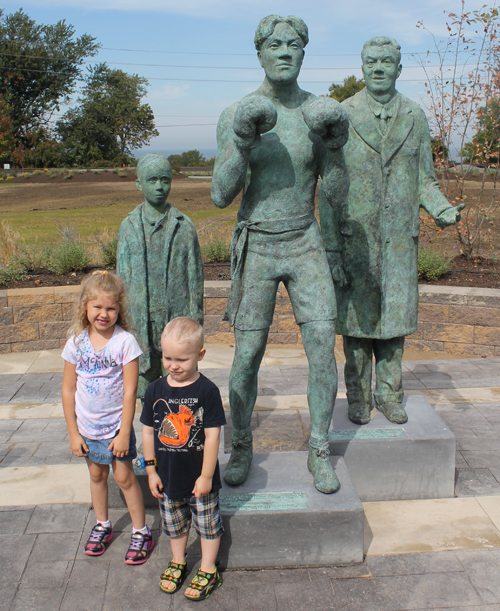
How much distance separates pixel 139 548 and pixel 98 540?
23cm

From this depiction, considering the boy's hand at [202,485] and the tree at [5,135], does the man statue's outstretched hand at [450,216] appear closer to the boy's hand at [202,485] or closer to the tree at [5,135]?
the boy's hand at [202,485]

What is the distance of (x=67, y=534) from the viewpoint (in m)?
3.15

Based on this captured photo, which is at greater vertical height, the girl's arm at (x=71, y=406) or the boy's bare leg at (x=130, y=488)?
the girl's arm at (x=71, y=406)

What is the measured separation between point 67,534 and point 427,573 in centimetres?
184

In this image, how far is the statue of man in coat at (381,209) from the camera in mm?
3451

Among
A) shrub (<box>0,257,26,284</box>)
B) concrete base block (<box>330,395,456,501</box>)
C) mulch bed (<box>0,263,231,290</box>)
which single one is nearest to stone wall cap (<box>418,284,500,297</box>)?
mulch bed (<box>0,263,231,290</box>)

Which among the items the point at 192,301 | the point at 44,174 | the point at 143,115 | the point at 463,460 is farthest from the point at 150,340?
the point at 143,115

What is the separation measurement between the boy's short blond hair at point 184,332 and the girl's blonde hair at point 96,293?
422 mm

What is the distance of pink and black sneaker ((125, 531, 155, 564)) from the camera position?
2.89m

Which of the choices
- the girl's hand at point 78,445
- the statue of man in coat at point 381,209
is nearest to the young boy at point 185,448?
the girl's hand at point 78,445

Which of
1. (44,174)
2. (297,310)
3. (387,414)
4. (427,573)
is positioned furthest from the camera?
(44,174)

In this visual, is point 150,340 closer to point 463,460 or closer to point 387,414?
point 387,414

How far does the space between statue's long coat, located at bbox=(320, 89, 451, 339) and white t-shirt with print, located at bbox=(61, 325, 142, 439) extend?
1.41 meters

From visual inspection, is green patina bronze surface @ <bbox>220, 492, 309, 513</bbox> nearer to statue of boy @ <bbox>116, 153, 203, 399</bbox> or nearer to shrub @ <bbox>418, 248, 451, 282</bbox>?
statue of boy @ <bbox>116, 153, 203, 399</bbox>
